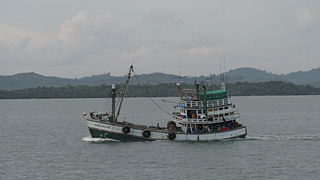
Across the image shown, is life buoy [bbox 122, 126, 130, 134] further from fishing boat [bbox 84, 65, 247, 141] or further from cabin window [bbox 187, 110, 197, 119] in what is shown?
cabin window [bbox 187, 110, 197, 119]

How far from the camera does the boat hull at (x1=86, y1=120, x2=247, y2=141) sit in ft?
227

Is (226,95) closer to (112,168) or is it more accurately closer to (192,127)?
(192,127)

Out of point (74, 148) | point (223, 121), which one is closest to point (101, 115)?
point (74, 148)

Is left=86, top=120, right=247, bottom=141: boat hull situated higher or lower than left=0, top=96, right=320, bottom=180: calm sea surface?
higher

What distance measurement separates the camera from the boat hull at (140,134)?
6919 cm

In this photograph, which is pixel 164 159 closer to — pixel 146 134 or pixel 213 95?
pixel 146 134

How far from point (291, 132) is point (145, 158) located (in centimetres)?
4096

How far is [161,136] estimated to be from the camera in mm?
70000

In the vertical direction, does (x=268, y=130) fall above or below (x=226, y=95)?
below

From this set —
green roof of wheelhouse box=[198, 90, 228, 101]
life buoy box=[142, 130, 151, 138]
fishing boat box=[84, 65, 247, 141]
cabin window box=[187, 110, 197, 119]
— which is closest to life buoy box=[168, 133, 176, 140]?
fishing boat box=[84, 65, 247, 141]

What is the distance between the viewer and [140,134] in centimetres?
7006

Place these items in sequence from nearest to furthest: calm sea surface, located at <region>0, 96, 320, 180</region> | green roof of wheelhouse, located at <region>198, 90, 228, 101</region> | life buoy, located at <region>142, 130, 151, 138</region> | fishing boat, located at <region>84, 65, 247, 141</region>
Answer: calm sea surface, located at <region>0, 96, 320, 180</region> < fishing boat, located at <region>84, 65, 247, 141</region> < green roof of wheelhouse, located at <region>198, 90, 228, 101</region> < life buoy, located at <region>142, 130, 151, 138</region>

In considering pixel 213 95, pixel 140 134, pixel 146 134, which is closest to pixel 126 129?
pixel 140 134

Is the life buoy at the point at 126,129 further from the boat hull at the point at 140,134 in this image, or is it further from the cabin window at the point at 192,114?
the cabin window at the point at 192,114
